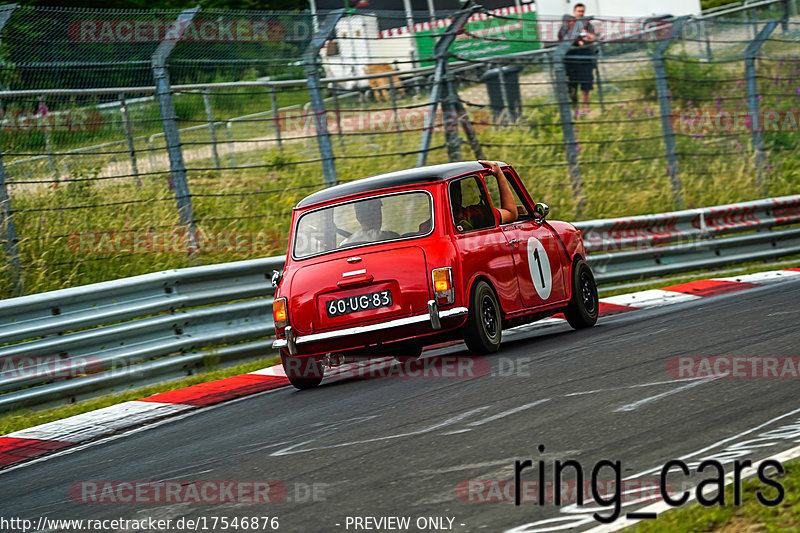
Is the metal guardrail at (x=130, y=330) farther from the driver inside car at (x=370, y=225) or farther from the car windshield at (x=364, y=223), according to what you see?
the driver inside car at (x=370, y=225)

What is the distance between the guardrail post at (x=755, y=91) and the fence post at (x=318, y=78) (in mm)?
8345

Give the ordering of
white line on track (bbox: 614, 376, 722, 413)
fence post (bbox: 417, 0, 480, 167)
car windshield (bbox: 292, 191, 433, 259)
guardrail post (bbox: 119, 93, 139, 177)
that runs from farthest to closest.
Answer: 1. fence post (bbox: 417, 0, 480, 167)
2. guardrail post (bbox: 119, 93, 139, 177)
3. car windshield (bbox: 292, 191, 433, 259)
4. white line on track (bbox: 614, 376, 722, 413)

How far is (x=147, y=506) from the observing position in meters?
5.27

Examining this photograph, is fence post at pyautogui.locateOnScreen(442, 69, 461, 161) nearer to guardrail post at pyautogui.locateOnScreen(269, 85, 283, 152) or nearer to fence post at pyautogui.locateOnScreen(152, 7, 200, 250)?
guardrail post at pyautogui.locateOnScreen(269, 85, 283, 152)

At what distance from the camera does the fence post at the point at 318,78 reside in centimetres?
1273

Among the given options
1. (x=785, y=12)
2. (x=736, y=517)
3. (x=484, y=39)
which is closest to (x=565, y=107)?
(x=484, y=39)

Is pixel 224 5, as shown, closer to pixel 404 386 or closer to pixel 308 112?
pixel 308 112

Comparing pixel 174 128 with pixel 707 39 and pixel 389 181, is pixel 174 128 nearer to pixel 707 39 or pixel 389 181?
pixel 389 181

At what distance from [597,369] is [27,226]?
6207 mm

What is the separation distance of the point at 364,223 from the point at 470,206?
3.00 feet

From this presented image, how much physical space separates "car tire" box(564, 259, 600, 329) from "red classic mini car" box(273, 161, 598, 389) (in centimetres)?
34

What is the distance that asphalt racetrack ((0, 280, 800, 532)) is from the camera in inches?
187

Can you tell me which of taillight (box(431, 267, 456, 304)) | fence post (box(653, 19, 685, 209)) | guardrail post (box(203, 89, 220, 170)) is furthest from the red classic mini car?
fence post (box(653, 19, 685, 209))

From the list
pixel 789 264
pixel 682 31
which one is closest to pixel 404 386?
pixel 789 264
